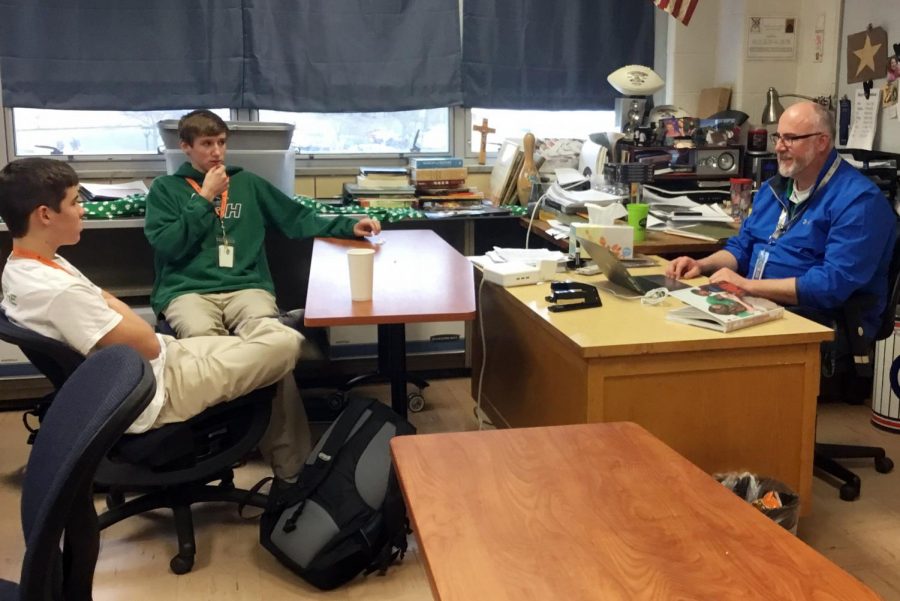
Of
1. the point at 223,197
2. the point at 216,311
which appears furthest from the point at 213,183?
the point at 216,311

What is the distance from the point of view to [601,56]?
4348 millimetres

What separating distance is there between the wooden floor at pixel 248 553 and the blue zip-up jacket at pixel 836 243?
59 cm

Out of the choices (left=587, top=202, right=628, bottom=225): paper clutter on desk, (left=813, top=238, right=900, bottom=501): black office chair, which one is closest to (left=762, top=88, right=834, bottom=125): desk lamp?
(left=587, top=202, right=628, bottom=225): paper clutter on desk

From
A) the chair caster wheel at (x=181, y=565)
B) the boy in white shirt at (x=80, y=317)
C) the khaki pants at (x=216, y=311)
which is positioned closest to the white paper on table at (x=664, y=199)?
the khaki pants at (x=216, y=311)

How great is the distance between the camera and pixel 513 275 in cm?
262

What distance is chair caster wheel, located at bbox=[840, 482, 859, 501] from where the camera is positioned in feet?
9.09

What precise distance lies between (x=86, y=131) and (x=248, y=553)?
2.38 metres

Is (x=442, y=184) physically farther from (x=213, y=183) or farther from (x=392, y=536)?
(x=392, y=536)

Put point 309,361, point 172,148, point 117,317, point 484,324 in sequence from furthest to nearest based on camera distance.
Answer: point 309,361, point 172,148, point 484,324, point 117,317

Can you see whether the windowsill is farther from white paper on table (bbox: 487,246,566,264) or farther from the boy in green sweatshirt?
white paper on table (bbox: 487,246,566,264)

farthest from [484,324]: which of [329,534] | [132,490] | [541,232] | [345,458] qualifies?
[132,490]

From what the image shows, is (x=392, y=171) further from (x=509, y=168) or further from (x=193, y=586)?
(x=193, y=586)

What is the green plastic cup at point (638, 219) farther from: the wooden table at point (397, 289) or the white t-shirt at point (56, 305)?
the white t-shirt at point (56, 305)

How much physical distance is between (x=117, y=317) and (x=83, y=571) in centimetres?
100
